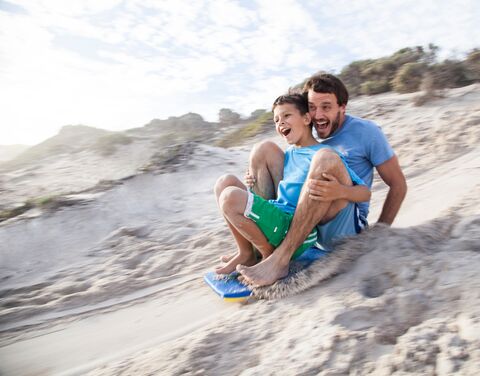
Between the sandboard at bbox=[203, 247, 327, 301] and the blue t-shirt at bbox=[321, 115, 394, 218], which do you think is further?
the blue t-shirt at bbox=[321, 115, 394, 218]

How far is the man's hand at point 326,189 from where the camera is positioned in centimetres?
185

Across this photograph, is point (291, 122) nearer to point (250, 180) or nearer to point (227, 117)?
point (250, 180)

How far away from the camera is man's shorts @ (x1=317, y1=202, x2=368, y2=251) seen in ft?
6.89

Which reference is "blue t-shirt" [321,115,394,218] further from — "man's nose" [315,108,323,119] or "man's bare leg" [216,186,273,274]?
"man's bare leg" [216,186,273,274]

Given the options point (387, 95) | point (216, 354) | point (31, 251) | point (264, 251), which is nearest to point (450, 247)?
point (264, 251)

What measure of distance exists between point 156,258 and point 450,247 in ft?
7.12

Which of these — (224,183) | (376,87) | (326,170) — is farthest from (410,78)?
(326,170)

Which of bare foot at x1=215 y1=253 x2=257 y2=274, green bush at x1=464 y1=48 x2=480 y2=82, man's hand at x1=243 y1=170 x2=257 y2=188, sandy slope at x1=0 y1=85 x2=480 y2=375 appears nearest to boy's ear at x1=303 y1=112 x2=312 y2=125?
man's hand at x1=243 y1=170 x2=257 y2=188

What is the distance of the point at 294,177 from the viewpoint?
2176mm

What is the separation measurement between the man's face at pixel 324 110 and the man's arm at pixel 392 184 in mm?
394

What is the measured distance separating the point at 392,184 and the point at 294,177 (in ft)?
2.07

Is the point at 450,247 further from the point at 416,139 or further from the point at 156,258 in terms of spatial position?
the point at 416,139

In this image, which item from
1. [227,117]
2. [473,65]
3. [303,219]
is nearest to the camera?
[303,219]

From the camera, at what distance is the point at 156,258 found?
3.14 m
